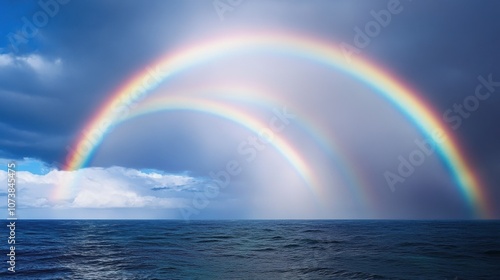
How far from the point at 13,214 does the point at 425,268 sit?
29.0m

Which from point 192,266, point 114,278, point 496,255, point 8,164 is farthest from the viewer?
point 496,255

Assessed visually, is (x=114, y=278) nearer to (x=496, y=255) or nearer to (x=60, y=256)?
(x=60, y=256)

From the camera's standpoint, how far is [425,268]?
91.7 feet

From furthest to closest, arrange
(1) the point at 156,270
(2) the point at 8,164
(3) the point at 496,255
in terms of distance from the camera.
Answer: (3) the point at 496,255
(1) the point at 156,270
(2) the point at 8,164

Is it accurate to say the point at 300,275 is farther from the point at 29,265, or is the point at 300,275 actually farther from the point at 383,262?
the point at 29,265

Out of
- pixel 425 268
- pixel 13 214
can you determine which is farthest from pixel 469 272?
pixel 13 214

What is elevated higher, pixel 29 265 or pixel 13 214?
pixel 13 214

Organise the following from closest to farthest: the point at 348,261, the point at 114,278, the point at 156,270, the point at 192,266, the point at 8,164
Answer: the point at 8,164 < the point at 114,278 < the point at 156,270 < the point at 192,266 < the point at 348,261

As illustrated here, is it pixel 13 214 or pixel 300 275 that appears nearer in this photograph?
pixel 13 214

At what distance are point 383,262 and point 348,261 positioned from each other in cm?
297

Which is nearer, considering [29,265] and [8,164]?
[8,164]

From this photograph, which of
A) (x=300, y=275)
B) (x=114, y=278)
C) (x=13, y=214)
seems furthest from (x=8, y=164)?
(x=300, y=275)

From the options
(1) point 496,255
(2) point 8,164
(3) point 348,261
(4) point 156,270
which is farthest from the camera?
(1) point 496,255

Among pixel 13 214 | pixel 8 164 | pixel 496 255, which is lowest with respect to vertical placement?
pixel 496 255
